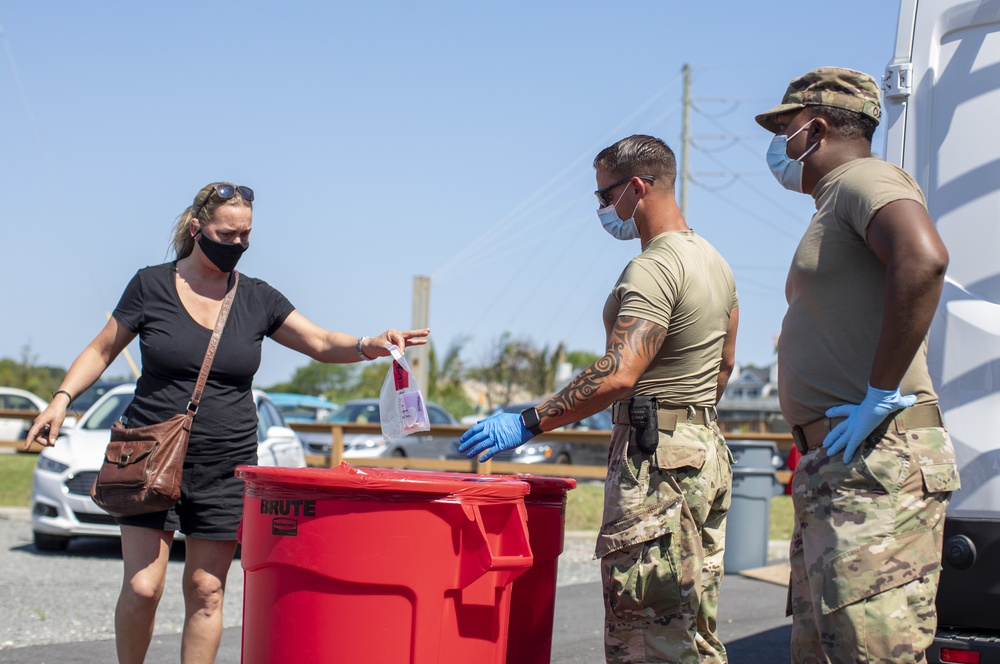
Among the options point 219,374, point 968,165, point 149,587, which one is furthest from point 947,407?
point 149,587

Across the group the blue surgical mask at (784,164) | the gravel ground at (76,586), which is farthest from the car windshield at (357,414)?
the blue surgical mask at (784,164)

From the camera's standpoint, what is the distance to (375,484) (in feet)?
10.1

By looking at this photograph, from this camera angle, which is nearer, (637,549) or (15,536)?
(637,549)

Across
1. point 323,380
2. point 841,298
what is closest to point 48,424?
point 841,298

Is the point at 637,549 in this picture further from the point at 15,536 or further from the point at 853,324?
the point at 15,536

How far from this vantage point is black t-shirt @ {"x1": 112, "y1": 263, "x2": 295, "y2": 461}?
396cm

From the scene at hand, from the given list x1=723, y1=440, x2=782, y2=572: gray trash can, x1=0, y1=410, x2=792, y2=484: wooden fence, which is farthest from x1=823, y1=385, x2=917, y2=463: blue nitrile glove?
x1=0, y1=410, x2=792, y2=484: wooden fence

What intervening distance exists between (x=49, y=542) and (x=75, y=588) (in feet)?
6.57

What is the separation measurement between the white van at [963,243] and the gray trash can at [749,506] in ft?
18.1

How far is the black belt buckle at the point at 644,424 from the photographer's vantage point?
327 centimetres

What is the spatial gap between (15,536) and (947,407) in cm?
916

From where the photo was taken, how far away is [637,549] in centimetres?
323

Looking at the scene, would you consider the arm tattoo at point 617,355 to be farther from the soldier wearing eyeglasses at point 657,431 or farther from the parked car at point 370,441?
the parked car at point 370,441

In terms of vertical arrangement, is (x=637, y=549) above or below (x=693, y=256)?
below
